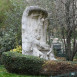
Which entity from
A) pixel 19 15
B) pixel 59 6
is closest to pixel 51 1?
pixel 59 6

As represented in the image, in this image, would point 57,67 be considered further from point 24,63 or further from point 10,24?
point 10,24

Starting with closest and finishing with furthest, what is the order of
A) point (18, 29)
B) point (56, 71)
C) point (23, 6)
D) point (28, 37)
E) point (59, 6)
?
point (56, 71) < point (28, 37) < point (59, 6) < point (23, 6) < point (18, 29)

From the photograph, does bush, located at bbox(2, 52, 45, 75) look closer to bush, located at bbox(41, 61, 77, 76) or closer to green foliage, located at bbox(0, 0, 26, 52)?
bush, located at bbox(41, 61, 77, 76)

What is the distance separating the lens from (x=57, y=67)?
8.51m

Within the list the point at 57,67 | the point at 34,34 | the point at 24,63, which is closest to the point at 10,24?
the point at 34,34

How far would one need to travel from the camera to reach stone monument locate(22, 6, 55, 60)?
1054 centimetres

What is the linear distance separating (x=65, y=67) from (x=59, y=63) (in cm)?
34

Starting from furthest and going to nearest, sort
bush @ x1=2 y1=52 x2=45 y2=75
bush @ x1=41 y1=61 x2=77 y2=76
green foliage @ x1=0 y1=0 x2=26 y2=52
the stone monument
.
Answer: green foliage @ x1=0 y1=0 x2=26 y2=52 → the stone monument → bush @ x1=2 y1=52 x2=45 y2=75 → bush @ x1=41 y1=61 x2=77 y2=76

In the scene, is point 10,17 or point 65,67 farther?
point 10,17

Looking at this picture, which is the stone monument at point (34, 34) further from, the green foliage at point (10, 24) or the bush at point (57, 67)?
the green foliage at point (10, 24)

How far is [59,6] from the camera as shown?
12602 millimetres

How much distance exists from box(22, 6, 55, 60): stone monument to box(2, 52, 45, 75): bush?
148 centimetres

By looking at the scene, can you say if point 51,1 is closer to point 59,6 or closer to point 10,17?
Result: point 59,6

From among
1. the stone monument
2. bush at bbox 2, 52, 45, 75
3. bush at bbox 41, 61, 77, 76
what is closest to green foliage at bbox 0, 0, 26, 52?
the stone monument
